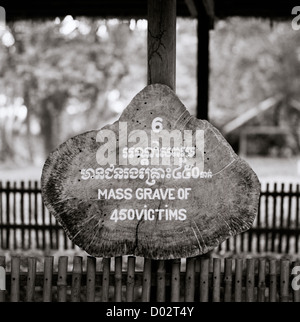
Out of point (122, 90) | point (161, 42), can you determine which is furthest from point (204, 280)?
point (122, 90)

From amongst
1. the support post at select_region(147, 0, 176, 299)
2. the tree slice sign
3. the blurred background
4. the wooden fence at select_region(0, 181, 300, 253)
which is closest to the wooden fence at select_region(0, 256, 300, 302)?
the tree slice sign

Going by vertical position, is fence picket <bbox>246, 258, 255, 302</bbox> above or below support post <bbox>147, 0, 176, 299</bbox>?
below

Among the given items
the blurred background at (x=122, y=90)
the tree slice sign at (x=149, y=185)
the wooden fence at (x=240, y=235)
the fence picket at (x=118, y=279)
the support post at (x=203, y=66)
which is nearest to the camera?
the tree slice sign at (x=149, y=185)

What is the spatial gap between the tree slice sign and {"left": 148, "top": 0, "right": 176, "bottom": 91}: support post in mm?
188

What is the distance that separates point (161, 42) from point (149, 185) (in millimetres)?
1122

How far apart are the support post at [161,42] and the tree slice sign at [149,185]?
7.4 inches

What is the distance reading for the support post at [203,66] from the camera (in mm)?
6086

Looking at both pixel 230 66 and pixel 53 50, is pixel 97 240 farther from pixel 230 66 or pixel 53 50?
pixel 230 66

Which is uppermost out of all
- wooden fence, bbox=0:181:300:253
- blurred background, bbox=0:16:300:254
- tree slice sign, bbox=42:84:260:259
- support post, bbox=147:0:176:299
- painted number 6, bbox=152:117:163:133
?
blurred background, bbox=0:16:300:254

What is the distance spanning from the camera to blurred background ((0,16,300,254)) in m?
17.3

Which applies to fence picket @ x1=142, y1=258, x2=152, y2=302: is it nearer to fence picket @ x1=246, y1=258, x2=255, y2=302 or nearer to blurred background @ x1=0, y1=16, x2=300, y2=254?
fence picket @ x1=246, y1=258, x2=255, y2=302

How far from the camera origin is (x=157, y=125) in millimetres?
3871

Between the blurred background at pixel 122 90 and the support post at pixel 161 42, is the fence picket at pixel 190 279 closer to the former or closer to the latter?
the support post at pixel 161 42

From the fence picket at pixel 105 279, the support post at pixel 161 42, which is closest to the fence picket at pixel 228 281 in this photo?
the fence picket at pixel 105 279
